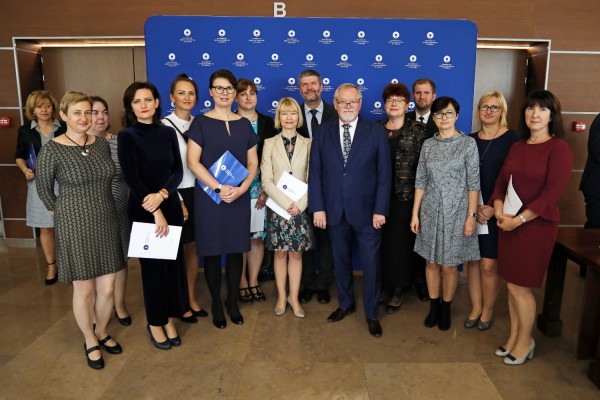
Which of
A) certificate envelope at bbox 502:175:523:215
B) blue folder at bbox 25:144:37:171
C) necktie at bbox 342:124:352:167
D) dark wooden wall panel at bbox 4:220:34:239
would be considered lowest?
dark wooden wall panel at bbox 4:220:34:239

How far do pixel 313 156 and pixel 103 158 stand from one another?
136cm

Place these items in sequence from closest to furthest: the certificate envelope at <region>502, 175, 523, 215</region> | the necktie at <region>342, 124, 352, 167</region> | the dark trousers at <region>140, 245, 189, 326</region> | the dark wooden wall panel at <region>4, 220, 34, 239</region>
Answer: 1. the certificate envelope at <region>502, 175, 523, 215</region>
2. the dark trousers at <region>140, 245, 189, 326</region>
3. the necktie at <region>342, 124, 352, 167</region>
4. the dark wooden wall panel at <region>4, 220, 34, 239</region>

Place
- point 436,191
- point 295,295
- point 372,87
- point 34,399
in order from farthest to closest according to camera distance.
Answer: point 372,87 → point 295,295 → point 436,191 → point 34,399

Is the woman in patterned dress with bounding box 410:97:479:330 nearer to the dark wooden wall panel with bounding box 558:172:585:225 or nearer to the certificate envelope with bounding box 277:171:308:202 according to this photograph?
the certificate envelope with bounding box 277:171:308:202

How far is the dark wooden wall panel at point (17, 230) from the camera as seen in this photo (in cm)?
527

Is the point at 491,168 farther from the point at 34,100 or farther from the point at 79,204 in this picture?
the point at 34,100

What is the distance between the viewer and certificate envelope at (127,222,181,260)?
2590mm

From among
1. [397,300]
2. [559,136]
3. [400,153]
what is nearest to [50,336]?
[397,300]

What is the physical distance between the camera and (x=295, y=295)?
11.0 feet

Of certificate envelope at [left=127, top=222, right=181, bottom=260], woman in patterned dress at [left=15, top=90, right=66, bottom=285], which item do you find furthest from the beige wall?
certificate envelope at [left=127, top=222, right=181, bottom=260]

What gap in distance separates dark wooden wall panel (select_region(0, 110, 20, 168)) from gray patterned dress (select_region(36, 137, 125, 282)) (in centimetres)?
337

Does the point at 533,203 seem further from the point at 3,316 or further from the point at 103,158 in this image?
the point at 3,316

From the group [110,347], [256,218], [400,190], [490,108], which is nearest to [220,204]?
[256,218]

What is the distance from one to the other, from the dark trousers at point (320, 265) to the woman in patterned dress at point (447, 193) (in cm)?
87
